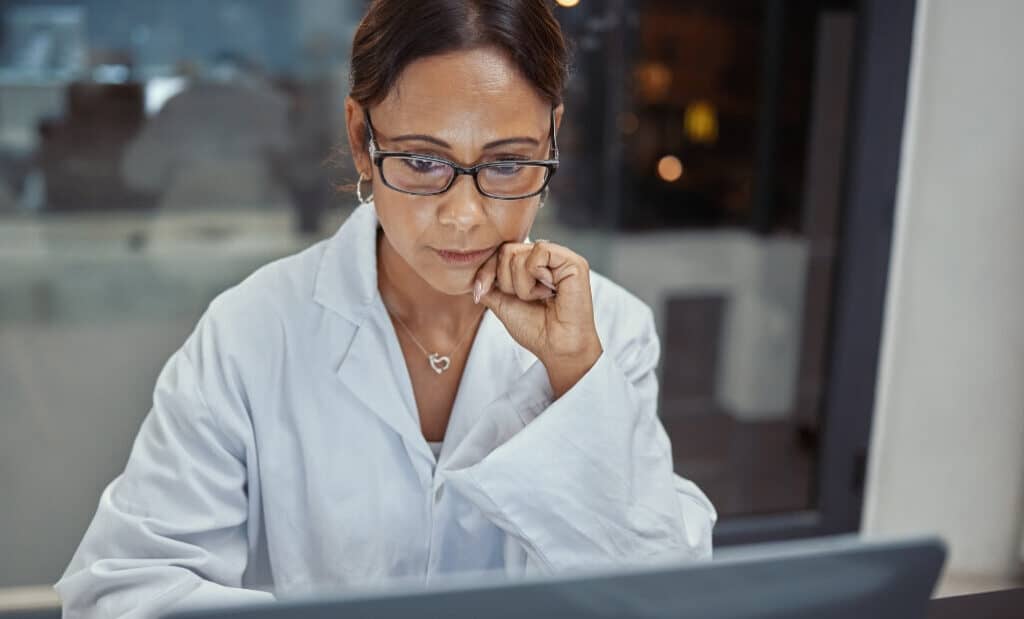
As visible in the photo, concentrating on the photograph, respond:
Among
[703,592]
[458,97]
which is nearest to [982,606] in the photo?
[703,592]

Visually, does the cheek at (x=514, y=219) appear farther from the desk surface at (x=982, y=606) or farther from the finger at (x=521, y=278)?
the desk surface at (x=982, y=606)

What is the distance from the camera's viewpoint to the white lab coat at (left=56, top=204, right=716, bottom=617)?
1.15 metres

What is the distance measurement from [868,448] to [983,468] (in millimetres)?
288

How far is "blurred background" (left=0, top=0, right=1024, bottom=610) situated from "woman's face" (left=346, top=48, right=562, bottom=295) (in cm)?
111

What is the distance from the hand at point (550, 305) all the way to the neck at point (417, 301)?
0.14m

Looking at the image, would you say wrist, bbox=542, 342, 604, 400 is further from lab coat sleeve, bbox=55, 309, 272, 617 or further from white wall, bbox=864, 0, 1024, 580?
white wall, bbox=864, 0, 1024, 580

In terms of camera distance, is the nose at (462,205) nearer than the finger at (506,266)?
Yes

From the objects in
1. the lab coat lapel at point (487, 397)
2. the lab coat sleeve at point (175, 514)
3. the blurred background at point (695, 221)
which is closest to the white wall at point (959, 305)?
the blurred background at point (695, 221)

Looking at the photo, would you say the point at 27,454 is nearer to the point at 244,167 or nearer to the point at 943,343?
the point at 244,167

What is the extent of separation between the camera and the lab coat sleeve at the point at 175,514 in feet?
3.56

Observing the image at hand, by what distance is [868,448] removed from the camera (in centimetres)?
266

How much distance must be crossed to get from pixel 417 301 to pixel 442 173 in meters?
0.28

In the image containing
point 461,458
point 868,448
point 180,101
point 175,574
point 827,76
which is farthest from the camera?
point 868,448

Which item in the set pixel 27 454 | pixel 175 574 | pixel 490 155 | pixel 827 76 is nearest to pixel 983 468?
pixel 827 76
